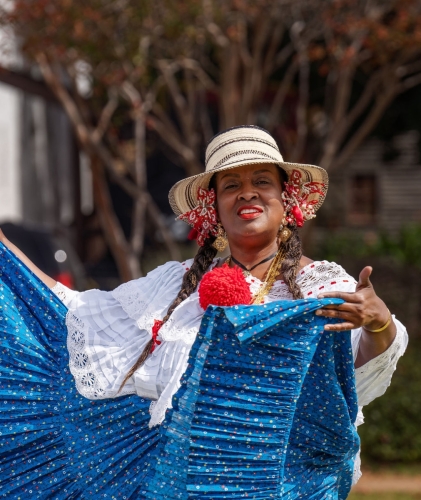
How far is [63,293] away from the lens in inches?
141

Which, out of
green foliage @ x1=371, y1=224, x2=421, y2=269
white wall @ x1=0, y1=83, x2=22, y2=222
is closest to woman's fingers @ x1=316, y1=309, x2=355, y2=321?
green foliage @ x1=371, y1=224, x2=421, y2=269

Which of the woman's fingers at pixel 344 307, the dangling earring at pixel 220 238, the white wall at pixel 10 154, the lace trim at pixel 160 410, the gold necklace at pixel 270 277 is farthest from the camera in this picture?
the white wall at pixel 10 154

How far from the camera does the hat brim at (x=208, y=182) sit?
337 cm

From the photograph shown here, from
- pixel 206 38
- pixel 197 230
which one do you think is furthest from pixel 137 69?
pixel 197 230

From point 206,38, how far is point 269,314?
653 cm

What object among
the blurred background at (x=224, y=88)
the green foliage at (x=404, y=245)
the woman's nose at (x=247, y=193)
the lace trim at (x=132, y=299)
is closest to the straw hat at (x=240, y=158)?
the woman's nose at (x=247, y=193)

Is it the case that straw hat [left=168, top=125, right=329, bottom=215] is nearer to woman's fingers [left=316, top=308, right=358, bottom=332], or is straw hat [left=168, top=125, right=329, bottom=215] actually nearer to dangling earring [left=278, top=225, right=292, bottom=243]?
dangling earring [left=278, top=225, right=292, bottom=243]

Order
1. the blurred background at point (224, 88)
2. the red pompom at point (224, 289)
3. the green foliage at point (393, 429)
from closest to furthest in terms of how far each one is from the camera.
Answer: the red pompom at point (224, 289) → the green foliage at point (393, 429) → the blurred background at point (224, 88)

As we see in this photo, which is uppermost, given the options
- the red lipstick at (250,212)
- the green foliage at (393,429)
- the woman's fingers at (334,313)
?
the red lipstick at (250,212)

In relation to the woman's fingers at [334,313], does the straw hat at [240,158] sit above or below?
above

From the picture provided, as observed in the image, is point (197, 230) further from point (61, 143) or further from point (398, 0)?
point (61, 143)

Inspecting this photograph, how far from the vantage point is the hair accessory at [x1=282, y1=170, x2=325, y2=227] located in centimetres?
346

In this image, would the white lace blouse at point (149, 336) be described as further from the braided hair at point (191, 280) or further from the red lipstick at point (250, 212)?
the red lipstick at point (250, 212)

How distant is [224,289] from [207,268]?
0.45m
